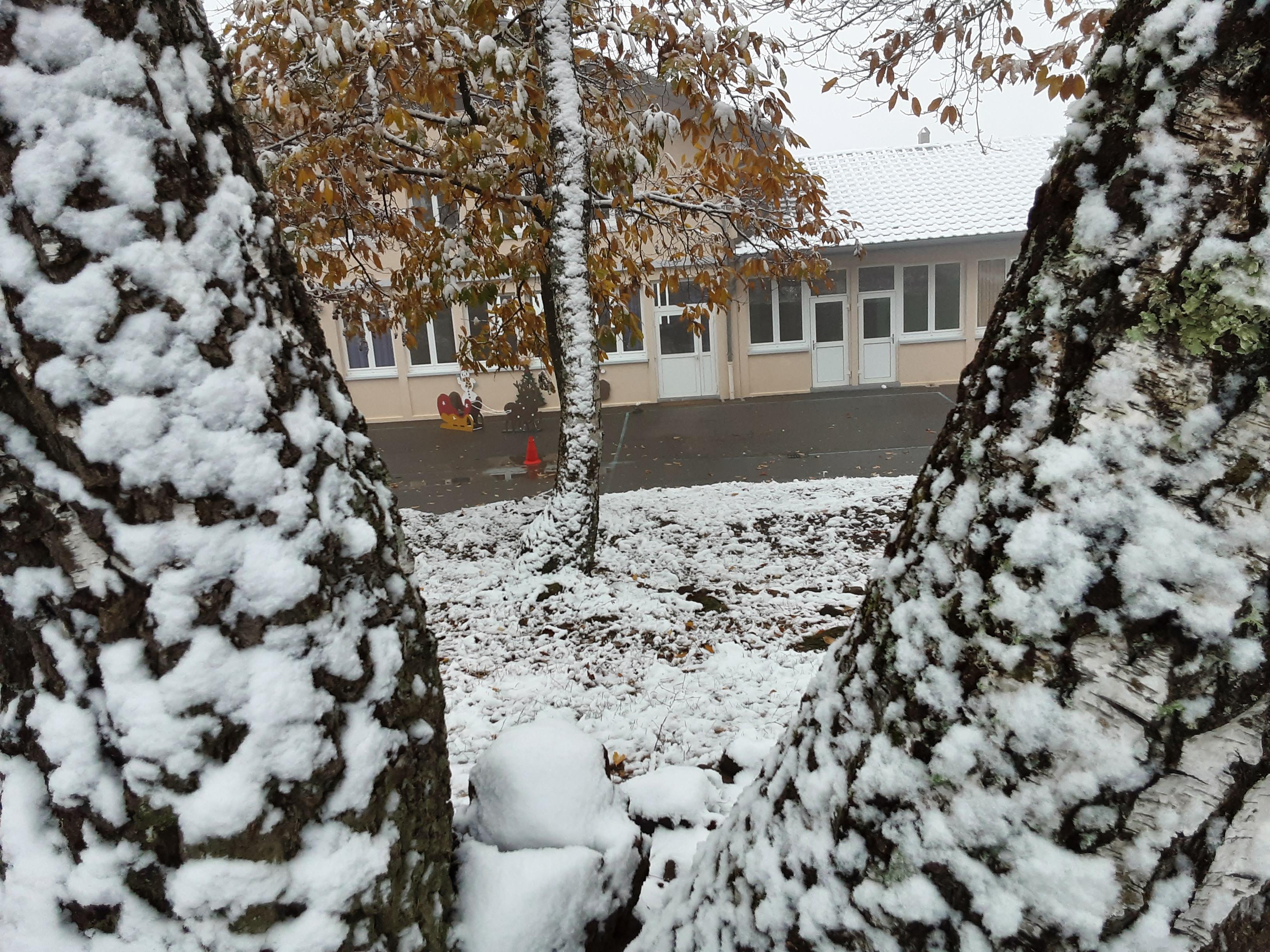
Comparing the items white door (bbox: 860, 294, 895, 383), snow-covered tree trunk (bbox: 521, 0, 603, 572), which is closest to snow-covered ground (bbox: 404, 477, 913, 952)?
snow-covered tree trunk (bbox: 521, 0, 603, 572)

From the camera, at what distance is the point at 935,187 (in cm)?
1592

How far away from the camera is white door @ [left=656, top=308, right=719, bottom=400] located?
607 inches

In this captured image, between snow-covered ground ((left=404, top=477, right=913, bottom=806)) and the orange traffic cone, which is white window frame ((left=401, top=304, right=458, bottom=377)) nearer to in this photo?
the orange traffic cone

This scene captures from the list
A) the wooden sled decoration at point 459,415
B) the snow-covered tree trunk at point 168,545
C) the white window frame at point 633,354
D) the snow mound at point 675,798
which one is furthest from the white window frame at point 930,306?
the snow-covered tree trunk at point 168,545

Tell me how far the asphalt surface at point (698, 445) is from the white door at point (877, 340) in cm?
63

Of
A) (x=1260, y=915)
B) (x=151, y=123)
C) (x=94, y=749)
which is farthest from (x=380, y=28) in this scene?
(x=1260, y=915)

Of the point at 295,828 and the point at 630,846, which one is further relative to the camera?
the point at 630,846

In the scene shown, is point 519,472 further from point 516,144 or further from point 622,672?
point 622,672

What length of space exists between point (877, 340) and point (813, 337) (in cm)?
137

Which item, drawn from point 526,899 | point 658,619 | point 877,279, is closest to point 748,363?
point 877,279

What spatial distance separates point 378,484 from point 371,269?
47.6ft

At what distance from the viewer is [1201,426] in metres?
0.76

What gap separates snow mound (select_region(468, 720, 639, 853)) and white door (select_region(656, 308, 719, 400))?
13.9 meters

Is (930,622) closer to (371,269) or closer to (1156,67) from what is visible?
(1156,67)
